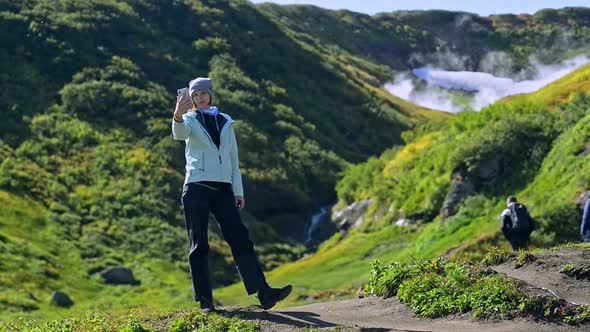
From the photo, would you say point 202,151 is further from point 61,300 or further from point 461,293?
point 61,300

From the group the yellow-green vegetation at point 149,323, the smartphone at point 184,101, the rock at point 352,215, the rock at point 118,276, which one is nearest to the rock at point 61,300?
the rock at point 118,276

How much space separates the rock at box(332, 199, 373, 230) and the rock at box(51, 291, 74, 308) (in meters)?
18.0

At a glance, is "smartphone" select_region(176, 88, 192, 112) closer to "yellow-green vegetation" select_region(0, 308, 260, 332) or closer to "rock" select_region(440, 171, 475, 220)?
"yellow-green vegetation" select_region(0, 308, 260, 332)

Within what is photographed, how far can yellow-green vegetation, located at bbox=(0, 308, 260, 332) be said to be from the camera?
962 centimetres

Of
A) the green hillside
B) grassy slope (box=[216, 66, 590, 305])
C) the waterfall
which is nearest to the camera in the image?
grassy slope (box=[216, 66, 590, 305])

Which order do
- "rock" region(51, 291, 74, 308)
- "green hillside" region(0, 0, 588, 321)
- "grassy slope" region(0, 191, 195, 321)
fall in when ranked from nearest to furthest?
"green hillside" region(0, 0, 588, 321) < "grassy slope" region(0, 191, 195, 321) < "rock" region(51, 291, 74, 308)

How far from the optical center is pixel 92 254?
57875 millimetres

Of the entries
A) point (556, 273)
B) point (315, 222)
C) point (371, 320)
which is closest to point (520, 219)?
point (556, 273)

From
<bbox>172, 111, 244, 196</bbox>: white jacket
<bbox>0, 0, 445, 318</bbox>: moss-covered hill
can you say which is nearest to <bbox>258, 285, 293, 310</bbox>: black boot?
<bbox>172, 111, 244, 196</bbox>: white jacket

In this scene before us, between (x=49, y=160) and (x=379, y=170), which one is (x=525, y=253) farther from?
(x=49, y=160)

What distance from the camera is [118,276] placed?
52.8 metres

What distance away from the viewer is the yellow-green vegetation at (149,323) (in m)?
9.62

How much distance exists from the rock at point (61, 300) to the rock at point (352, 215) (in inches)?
709

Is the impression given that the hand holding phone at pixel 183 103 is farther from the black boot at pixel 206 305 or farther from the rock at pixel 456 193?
the rock at pixel 456 193
